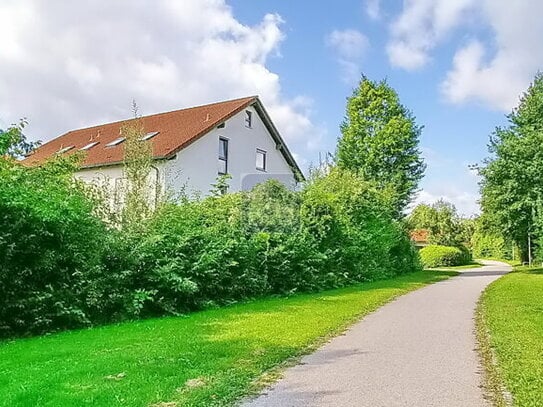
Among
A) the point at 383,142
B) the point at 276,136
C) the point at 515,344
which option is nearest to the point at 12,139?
the point at 515,344

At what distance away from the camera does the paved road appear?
200 inches

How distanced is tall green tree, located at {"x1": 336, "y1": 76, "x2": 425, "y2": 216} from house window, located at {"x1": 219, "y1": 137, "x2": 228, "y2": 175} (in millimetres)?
9047

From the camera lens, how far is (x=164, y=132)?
88.2ft

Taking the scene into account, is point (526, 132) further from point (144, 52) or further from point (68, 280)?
point (68, 280)

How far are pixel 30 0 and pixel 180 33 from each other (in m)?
4.26

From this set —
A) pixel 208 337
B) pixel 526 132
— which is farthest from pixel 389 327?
pixel 526 132

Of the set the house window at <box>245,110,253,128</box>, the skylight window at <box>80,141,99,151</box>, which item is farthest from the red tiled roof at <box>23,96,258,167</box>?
the house window at <box>245,110,253,128</box>

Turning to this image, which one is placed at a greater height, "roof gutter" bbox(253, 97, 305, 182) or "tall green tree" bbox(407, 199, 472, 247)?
"roof gutter" bbox(253, 97, 305, 182)

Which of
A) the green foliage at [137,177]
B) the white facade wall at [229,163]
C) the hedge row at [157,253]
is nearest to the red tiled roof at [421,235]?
the white facade wall at [229,163]

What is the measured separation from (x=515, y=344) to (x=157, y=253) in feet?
25.6

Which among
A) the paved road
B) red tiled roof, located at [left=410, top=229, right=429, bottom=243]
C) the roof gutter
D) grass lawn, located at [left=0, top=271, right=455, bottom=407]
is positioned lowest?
the paved road

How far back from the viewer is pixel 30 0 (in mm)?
10914

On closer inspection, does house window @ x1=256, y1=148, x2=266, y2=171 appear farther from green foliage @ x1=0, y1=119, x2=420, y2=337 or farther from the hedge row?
the hedge row

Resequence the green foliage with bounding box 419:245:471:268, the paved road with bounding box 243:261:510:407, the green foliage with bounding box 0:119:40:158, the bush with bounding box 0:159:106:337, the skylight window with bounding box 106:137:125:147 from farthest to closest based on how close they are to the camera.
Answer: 1. the green foliage with bounding box 419:245:471:268
2. the skylight window with bounding box 106:137:125:147
3. the green foliage with bounding box 0:119:40:158
4. the bush with bounding box 0:159:106:337
5. the paved road with bounding box 243:261:510:407
